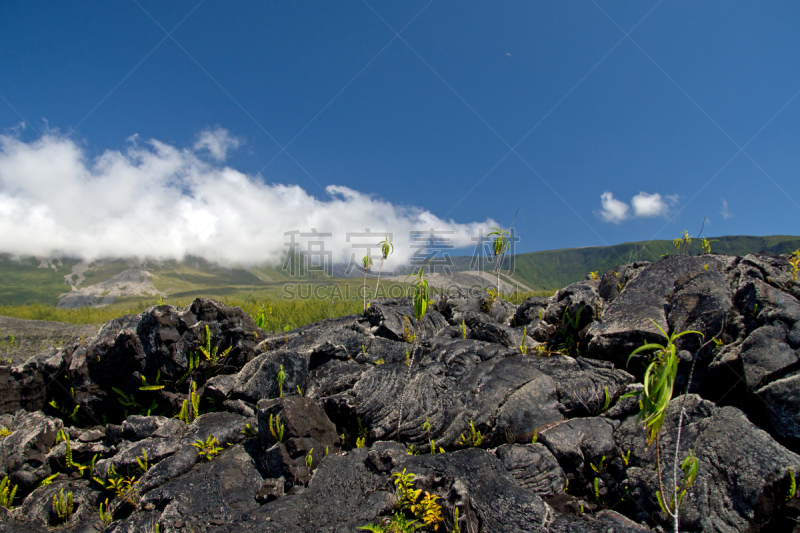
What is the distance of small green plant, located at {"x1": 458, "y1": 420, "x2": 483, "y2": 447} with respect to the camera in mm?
7484

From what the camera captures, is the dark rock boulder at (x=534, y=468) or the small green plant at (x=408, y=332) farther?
the small green plant at (x=408, y=332)

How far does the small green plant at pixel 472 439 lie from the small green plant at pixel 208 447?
5373 mm

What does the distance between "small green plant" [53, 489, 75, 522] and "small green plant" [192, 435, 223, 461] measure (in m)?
2.46

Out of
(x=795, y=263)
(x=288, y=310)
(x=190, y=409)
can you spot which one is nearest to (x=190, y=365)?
(x=190, y=409)

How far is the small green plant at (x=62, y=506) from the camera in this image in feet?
22.7

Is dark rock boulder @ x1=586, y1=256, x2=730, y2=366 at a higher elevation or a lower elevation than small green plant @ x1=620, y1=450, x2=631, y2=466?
higher

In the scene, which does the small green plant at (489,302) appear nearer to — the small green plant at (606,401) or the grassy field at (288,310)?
the grassy field at (288,310)

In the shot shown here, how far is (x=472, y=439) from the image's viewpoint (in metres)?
7.52

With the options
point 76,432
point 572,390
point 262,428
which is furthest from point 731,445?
point 76,432

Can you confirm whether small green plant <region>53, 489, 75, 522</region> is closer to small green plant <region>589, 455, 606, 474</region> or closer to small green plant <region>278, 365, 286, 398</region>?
small green plant <region>278, 365, 286, 398</region>

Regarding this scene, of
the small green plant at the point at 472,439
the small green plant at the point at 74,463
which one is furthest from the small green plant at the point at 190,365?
the small green plant at the point at 472,439

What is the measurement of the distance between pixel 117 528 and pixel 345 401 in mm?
4432

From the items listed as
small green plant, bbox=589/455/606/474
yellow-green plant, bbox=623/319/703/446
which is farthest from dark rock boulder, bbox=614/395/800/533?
yellow-green plant, bbox=623/319/703/446

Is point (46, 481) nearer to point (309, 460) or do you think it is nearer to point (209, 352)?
point (209, 352)
